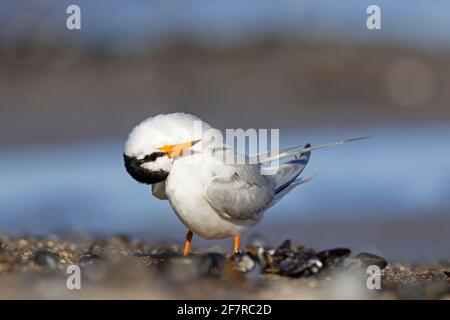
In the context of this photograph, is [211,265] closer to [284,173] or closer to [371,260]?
[371,260]

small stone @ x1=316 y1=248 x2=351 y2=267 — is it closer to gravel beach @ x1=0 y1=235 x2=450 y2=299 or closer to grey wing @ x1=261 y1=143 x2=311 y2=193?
gravel beach @ x1=0 y1=235 x2=450 y2=299

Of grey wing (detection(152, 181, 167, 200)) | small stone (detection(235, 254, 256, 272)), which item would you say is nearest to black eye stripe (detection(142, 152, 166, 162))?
grey wing (detection(152, 181, 167, 200))

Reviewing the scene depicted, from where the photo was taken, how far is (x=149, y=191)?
9164 millimetres

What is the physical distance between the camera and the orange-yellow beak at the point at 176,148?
18.6 ft

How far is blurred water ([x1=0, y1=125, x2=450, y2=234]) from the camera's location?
8477 mm

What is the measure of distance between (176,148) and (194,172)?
19cm

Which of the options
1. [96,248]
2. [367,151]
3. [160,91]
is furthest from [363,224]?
[160,91]

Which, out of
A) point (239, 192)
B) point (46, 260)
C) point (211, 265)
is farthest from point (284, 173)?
point (46, 260)

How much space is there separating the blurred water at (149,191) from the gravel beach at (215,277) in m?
2.03

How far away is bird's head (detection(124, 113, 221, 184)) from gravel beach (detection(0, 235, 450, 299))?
1.76 feet

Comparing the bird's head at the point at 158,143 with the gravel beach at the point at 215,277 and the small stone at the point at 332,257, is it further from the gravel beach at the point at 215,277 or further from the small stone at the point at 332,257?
the small stone at the point at 332,257
